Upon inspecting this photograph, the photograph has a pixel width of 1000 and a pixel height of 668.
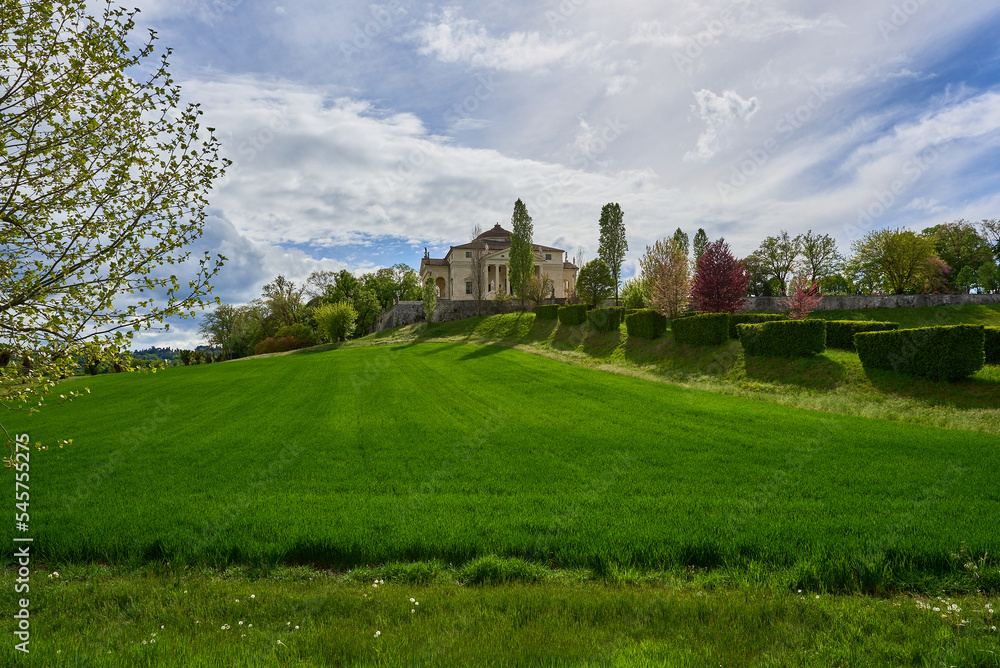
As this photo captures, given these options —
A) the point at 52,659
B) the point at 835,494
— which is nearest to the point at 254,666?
the point at 52,659

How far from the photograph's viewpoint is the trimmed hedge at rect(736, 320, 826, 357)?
68.9ft

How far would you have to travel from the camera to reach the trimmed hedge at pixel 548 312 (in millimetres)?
44666

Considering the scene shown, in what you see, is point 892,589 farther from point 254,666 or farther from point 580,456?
point 254,666

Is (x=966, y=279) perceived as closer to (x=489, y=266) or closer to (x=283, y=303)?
(x=489, y=266)

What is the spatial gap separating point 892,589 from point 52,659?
8230 millimetres

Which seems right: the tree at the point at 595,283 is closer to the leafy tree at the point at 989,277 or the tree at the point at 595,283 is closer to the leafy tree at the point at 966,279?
the leafy tree at the point at 989,277

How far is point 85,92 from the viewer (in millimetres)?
4762

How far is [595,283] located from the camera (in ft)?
150

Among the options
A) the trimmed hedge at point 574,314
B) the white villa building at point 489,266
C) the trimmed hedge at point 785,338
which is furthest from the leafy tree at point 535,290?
the trimmed hedge at point 785,338

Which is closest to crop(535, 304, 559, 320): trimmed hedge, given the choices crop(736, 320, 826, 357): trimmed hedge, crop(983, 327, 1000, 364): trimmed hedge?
crop(736, 320, 826, 357): trimmed hedge

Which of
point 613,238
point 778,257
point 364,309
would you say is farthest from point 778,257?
point 364,309

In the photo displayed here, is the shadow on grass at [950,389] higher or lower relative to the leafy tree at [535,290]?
lower

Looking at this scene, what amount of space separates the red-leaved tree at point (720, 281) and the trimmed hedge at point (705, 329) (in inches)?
205

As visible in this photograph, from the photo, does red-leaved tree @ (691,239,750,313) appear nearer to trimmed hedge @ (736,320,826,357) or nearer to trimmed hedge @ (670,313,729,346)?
trimmed hedge @ (670,313,729,346)
